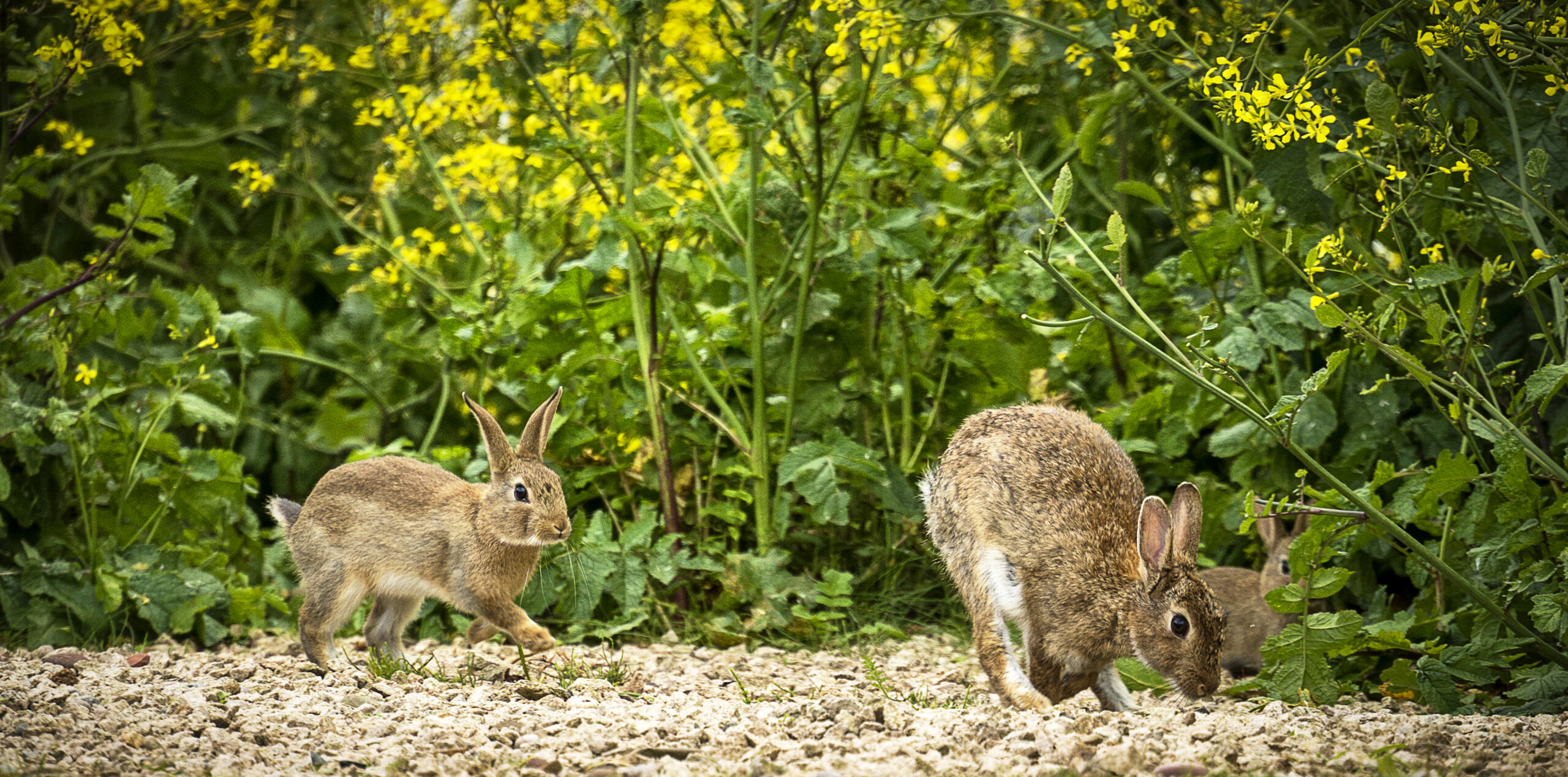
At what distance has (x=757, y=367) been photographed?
5.01 m

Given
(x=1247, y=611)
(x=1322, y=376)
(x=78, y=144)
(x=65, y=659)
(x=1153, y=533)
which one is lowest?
(x=1247, y=611)

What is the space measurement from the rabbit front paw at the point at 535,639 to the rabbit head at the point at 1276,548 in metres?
2.98

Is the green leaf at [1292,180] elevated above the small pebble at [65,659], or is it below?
above

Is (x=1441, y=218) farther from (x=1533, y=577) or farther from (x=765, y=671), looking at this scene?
(x=765, y=671)

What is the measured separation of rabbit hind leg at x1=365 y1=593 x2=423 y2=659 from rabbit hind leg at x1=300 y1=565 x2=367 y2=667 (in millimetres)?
171

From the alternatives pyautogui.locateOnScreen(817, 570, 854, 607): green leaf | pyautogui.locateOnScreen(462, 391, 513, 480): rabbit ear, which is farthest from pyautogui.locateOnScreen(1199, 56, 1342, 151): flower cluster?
pyautogui.locateOnScreen(462, 391, 513, 480): rabbit ear

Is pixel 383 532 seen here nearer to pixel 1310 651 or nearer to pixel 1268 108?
pixel 1310 651

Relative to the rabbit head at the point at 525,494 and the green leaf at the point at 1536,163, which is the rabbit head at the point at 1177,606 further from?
the rabbit head at the point at 525,494

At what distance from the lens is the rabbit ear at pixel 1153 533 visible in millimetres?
3902

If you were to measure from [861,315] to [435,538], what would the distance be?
2.03 metres

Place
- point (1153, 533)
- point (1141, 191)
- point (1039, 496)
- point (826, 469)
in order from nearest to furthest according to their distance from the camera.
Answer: point (1153, 533), point (1039, 496), point (1141, 191), point (826, 469)

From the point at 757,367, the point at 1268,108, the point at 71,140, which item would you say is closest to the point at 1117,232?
the point at 1268,108

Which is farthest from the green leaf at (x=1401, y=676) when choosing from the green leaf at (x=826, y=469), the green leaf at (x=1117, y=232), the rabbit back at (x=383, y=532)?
the rabbit back at (x=383, y=532)

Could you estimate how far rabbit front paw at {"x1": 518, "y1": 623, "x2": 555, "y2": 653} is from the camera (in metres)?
4.39
